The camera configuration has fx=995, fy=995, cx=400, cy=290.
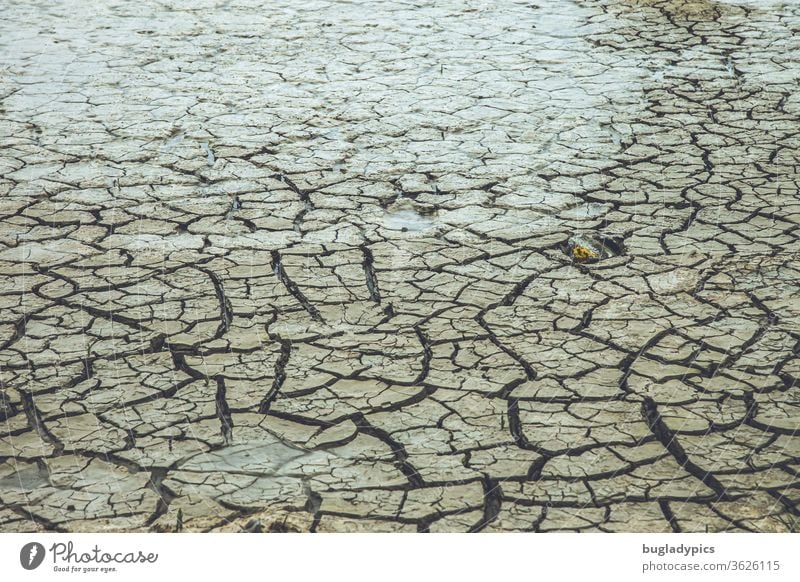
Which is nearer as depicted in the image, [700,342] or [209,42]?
[700,342]

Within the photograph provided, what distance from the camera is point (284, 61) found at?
5.83 metres

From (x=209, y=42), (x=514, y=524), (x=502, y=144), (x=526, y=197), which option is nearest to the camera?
(x=514, y=524)

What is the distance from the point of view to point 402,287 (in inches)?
133

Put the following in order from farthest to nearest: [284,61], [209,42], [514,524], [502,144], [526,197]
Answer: [209,42] < [284,61] < [502,144] < [526,197] < [514,524]

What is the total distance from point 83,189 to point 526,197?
184 cm

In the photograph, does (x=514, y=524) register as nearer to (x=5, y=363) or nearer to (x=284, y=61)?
(x=5, y=363)

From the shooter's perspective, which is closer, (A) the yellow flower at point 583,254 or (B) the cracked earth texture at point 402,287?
(B) the cracked earth texture at point 402,287

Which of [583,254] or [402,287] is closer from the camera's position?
[402,287]

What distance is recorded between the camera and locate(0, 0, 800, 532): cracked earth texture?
2424 millimetres

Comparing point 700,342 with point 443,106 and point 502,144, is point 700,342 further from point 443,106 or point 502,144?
point 443,106

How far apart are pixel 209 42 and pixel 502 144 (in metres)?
2.49

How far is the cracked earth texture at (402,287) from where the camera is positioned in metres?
2.42

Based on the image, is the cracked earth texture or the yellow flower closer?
the cracked earth texture

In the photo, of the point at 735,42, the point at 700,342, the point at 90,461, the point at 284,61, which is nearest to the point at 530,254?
the point at 700,342
